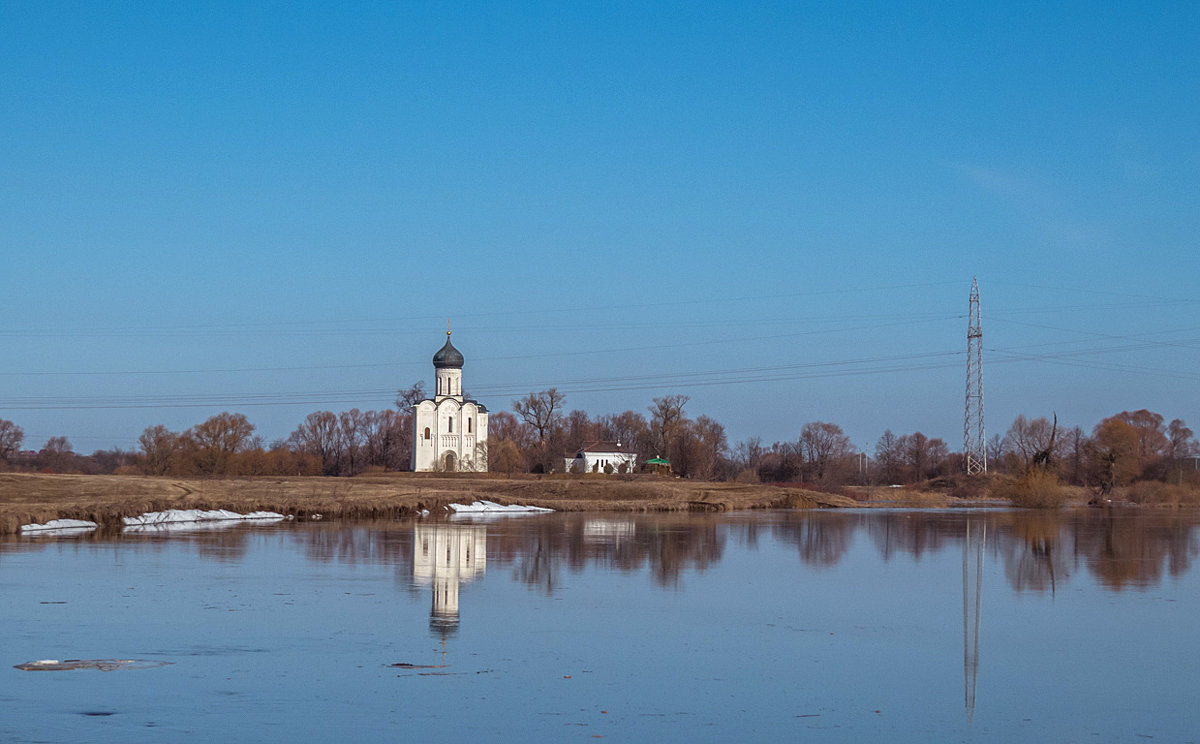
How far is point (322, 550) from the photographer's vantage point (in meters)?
25.5

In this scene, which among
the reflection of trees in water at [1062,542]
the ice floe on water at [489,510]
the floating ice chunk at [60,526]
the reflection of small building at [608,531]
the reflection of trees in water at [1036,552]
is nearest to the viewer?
the reflection of trees in water at [1036,552]

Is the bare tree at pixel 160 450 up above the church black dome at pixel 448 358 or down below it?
below

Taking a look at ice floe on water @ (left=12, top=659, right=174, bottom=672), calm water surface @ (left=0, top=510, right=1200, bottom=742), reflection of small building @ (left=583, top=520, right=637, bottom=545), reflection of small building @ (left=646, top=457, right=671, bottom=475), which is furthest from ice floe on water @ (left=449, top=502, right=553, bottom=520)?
reflection of small building @ (left=646, top=457, right=671, bottom=475)

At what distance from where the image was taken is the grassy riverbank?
108ft

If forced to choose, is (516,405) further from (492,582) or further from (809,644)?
(809,644)

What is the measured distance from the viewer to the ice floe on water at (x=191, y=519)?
107ft

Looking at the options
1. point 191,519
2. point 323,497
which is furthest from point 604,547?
point 323,497

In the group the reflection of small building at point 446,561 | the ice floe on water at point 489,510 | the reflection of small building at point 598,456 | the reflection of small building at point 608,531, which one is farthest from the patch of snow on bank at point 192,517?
the reflection of small building at point 598,456

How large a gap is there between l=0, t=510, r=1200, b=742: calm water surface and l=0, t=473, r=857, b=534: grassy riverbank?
22.7 ft

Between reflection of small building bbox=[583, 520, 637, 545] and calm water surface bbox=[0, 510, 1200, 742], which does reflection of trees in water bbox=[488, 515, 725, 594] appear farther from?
calm water surface bbox=[0, 510, 1200, 742]

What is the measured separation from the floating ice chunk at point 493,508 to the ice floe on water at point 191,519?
7.87 metres

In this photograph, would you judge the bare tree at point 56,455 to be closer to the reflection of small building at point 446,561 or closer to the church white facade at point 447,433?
the church white facade at point 447,433

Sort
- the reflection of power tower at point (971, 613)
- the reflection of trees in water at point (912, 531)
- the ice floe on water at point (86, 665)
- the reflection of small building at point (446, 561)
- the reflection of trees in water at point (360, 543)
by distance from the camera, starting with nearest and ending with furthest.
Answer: the ice floe on water at point (86, 665), the reflection of power tower at point (971, 613), the reflection of small building at point (446, 561), the reflection of trees in water at point (360, 543), the reflection of trees in water at point (912, 531)

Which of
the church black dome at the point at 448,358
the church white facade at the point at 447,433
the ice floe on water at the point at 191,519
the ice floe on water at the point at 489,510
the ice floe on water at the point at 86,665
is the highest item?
the church black dome at the point at 448,358
